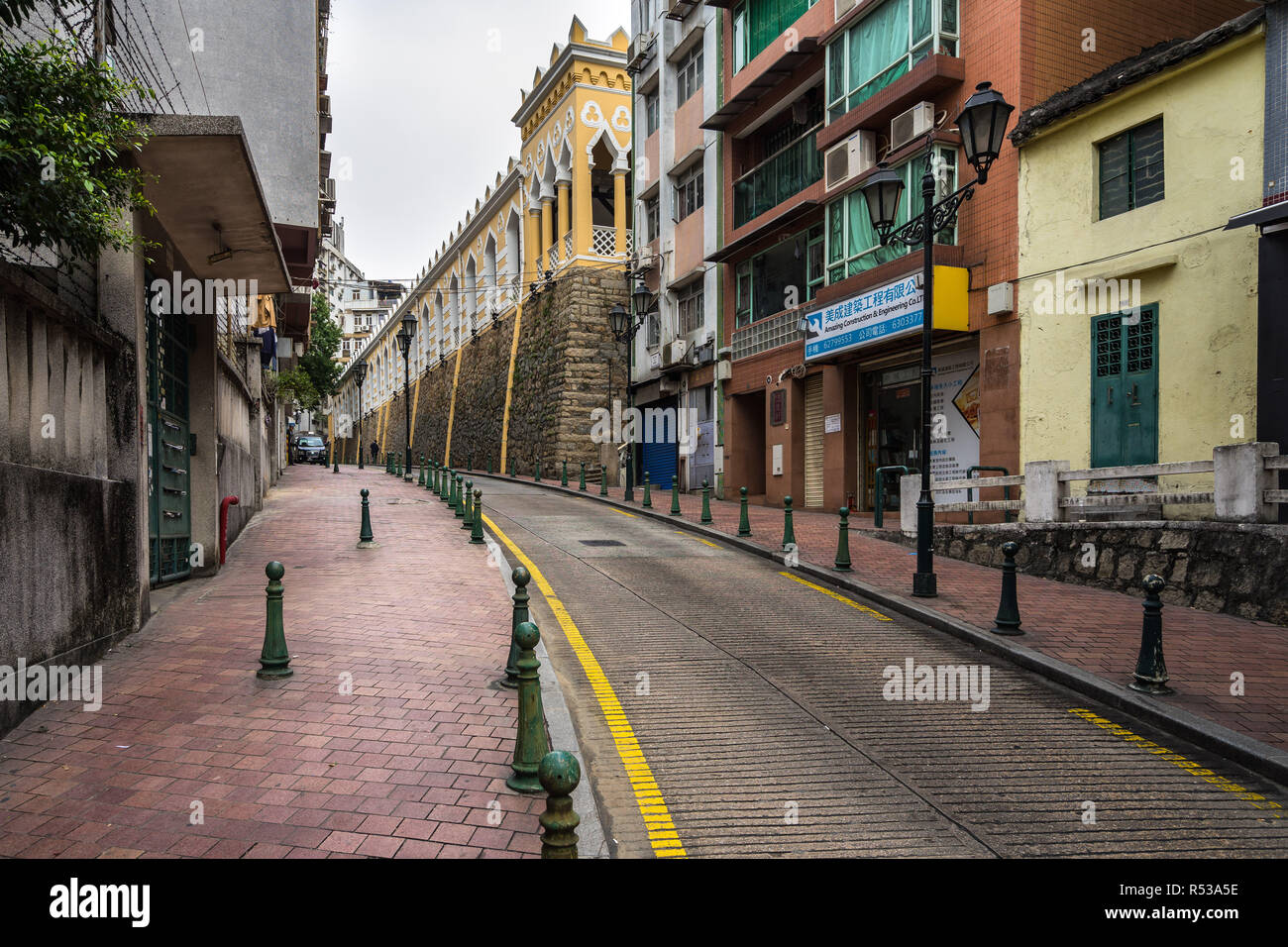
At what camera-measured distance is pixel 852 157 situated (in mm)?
17625

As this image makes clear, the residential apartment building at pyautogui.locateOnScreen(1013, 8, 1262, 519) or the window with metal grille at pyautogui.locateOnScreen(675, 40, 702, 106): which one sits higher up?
the window with metal grille at pyautogui.locateOnScreen(675, 40, 702, 106)

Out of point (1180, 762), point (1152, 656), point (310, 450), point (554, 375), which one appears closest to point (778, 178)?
point (554, 375)

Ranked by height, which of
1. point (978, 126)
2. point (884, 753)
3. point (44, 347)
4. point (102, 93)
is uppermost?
point (978, 126)

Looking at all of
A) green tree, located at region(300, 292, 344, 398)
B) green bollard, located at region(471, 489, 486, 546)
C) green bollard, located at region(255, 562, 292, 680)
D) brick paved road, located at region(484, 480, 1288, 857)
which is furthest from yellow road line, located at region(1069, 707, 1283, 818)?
green tree, located at region(300, 292, 344, 398)

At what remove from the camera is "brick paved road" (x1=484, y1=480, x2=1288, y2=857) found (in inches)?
171

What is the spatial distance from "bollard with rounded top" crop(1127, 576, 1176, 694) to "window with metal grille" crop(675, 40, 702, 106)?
23419mm

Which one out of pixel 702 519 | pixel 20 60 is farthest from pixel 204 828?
pixel 702 519

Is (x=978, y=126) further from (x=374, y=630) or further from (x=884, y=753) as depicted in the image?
(x=374, y=630)

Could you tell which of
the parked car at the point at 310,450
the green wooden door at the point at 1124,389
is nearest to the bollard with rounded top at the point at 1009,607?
the green wooden door at the point at 1124,389

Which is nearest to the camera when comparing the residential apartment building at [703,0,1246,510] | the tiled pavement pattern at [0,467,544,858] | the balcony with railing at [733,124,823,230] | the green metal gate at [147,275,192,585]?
the tiled pavement pattern at [0,467,544,858]

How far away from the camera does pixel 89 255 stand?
18.9 feet

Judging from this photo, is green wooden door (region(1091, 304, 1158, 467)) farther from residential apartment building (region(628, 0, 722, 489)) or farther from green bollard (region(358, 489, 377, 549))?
residential apartment building (region(628, 0, 722, 489))
